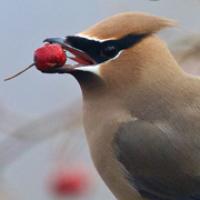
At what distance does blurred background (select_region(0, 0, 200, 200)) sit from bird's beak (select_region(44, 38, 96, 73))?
1.15 ft

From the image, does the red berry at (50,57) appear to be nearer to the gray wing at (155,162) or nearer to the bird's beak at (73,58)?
the bird's beak at (73,58)

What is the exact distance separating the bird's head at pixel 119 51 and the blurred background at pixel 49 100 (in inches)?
10.7

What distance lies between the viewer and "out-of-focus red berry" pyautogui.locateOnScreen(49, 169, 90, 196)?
439cm

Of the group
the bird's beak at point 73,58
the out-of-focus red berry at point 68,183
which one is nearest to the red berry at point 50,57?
the bird's beak at point 73,58

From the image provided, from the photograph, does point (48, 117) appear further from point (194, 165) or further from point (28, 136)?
point (194, 165)

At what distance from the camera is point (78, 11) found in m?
6.34

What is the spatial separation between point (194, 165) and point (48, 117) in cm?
59

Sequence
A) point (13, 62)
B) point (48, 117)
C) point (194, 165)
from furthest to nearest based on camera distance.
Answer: point (13, 62) < point (48, 117) < point (194, 165)

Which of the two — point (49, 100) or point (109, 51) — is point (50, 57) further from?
point (49, 100)

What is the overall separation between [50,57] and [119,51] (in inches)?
9.1

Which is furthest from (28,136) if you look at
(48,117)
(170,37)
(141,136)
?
(170,37)

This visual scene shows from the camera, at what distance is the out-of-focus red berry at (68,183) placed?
439 cm

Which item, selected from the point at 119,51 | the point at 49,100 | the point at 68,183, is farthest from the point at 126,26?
the point at 49,100

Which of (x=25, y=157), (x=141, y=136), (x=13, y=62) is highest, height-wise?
(x=141, y=136)
